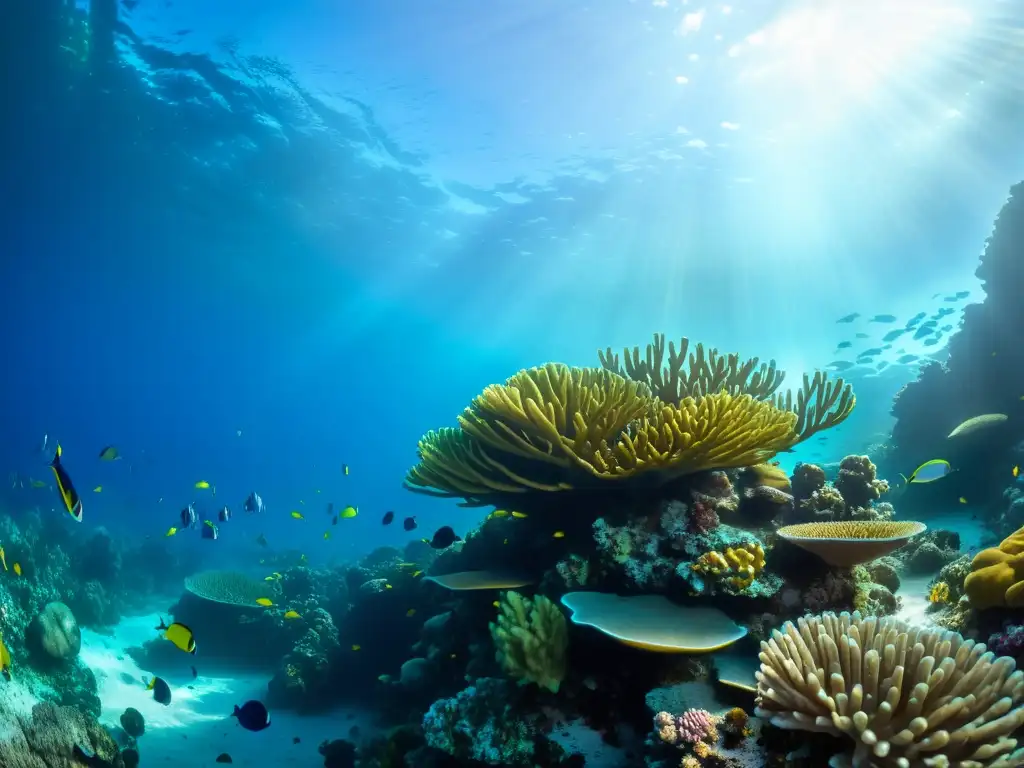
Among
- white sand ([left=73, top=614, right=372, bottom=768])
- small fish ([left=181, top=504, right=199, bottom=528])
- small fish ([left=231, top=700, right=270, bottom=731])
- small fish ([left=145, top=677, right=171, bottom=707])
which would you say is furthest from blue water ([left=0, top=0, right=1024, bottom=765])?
small fish ([left=231, top=700, right=270, bottom=731])

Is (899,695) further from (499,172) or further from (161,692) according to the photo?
(499,172)

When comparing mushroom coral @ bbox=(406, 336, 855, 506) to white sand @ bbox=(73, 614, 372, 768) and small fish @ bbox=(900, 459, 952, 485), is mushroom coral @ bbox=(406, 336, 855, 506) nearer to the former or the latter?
small fish @ bbox=(900, 459, 952, 485)

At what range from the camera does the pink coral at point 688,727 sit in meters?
3.26

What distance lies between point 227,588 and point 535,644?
11.1m

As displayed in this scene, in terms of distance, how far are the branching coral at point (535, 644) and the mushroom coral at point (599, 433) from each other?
1089 mm

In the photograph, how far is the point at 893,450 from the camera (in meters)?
17.1

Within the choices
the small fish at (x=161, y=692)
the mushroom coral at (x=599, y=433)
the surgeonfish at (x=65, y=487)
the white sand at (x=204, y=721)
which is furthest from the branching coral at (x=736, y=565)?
the white sand at (x=204, y=721)

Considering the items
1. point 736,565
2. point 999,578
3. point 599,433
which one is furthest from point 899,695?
point 599,433

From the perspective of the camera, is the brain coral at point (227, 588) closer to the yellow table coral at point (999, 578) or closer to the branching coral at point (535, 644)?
the branching coral at point (535, 644)

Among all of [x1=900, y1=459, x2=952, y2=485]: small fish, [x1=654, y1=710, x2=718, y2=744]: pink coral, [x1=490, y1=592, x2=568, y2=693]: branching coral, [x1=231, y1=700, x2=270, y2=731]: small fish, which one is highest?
[x1=900, y1=459, x2=952, y2=485]: small fish

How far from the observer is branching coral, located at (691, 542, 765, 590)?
162 inches

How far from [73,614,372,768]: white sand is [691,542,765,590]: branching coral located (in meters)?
6.70

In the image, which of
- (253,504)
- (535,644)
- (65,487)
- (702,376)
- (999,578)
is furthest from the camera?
(253,504)

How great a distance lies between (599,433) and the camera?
14.6 feet
